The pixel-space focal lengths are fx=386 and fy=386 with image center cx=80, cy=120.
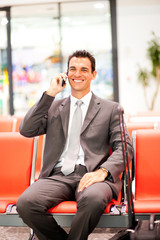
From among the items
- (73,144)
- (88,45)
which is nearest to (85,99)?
(73,144)

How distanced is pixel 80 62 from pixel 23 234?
5.66 feet

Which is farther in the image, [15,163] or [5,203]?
[15,163]

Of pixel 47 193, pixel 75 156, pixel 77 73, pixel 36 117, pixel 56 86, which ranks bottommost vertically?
pixel 47 193

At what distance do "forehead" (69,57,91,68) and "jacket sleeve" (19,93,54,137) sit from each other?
15.7 inches

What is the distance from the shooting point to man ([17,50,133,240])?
2.62 m

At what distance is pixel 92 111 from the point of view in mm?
3090

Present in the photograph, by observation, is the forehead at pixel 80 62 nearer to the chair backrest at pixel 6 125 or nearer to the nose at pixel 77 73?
the nose at pixel 77 73

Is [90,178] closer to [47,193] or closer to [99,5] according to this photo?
[47,193]

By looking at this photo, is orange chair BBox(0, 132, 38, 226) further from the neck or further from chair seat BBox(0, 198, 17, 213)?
the neck

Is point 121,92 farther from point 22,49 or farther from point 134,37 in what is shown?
point 22,49

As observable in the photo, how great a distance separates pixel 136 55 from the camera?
10625mm

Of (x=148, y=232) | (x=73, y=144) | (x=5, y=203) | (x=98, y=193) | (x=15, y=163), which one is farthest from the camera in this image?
(x=15, y=163)

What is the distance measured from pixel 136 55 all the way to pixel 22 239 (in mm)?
7946

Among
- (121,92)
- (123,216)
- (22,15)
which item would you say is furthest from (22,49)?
(123,216)
